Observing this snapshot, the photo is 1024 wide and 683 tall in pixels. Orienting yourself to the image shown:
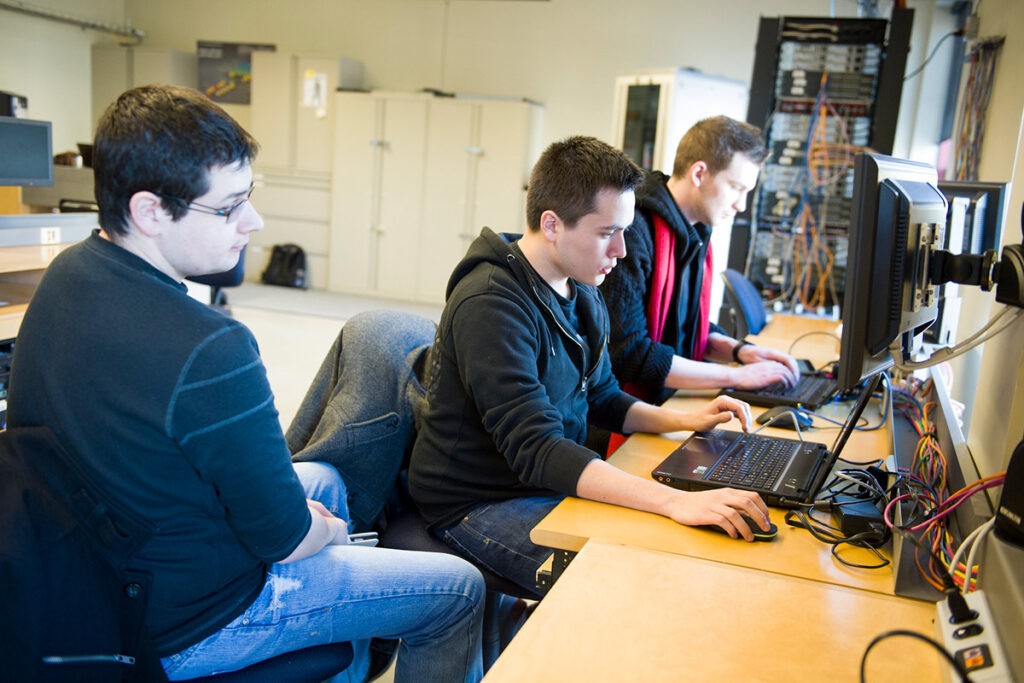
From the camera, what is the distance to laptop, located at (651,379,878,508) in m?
1.40

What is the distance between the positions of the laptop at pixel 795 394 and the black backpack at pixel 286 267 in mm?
6494

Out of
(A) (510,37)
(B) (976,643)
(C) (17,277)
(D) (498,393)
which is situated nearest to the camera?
(B) (976,643)

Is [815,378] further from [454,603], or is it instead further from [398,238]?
[398,238]

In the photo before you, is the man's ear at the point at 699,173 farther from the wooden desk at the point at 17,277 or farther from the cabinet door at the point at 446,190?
the cabinet door at the point at 446,190

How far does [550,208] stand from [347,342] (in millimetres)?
517

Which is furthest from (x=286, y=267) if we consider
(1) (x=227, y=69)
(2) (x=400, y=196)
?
(1) (x=227, y=69)

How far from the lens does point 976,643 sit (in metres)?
0.88

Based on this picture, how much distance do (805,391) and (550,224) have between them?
3.09ft

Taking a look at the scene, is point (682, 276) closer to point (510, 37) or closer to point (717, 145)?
point (717, 145)

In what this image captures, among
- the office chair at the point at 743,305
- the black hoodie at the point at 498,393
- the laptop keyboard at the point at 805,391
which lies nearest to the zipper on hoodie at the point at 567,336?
the black hoodie at the point at 498,393

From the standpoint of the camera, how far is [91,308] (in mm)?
1038

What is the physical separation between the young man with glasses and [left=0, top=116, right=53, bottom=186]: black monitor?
2507 mm

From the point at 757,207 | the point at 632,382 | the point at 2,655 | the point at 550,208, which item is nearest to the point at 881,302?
the point at 550,208

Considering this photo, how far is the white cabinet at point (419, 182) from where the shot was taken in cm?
734
